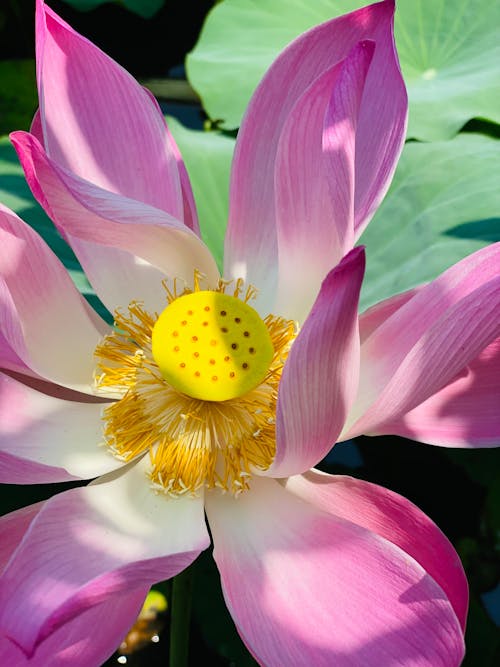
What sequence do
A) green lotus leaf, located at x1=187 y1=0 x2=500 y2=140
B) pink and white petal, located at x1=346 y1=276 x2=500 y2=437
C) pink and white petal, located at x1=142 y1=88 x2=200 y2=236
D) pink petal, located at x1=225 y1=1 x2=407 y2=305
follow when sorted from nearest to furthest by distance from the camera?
pink and white petal, located at x1=346 y1=276 x2=500 y2=437 < pink petal, located at x1=225 y1=1 x2=407 y2=305 < pink and white petal, located at x1=142 y1=88 x2=200 y2=236 < green lotus leaf, located at x1=187 y1=0 x2=500 y2=140

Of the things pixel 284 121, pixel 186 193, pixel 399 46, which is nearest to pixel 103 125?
pixel 186 193

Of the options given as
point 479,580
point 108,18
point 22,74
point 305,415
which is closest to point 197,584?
point 479,580

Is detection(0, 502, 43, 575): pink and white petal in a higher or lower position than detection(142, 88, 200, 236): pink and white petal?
lower

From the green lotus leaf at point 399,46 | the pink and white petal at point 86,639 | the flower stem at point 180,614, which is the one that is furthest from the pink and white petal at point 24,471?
the green lotus leaf at point 399,46

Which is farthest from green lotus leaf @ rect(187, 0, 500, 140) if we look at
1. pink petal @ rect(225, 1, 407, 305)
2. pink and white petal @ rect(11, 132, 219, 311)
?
pink and white petal @ rect(11, 132, 219, 311)

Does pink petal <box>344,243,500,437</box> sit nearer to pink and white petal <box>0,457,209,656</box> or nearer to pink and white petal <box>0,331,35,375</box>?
pink and white petal <box>0,457,209,656</box>

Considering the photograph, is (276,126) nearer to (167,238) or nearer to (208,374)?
(167,238)
